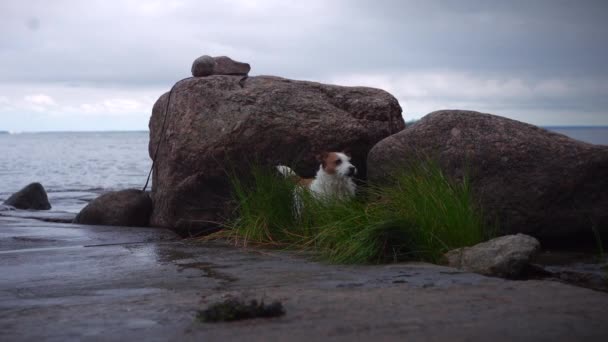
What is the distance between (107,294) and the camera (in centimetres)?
484

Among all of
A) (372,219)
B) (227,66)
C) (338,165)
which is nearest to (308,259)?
(372,219)

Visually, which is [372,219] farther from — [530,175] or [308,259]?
[530,175]

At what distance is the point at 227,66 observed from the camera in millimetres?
10266

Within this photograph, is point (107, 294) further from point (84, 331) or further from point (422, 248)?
point (422, 248)

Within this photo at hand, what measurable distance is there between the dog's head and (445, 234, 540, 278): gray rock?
8.19 feet

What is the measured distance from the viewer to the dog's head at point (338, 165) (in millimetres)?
8109

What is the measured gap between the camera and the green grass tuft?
20.4 ft

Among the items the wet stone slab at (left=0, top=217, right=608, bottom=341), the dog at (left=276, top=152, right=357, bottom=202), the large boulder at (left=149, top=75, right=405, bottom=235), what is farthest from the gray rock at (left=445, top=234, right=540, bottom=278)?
the large boulder at (left=149, top=75, right=405, bottom=235)

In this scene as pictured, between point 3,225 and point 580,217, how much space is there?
7474 mm

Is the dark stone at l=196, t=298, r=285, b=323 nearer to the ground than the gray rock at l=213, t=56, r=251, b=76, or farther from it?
nearer to the ground

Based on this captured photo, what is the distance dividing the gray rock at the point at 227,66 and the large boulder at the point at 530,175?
3544 mm

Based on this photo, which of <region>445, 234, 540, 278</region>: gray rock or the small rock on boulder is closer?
<region>445, 234, 540, 278</region>: gray rock

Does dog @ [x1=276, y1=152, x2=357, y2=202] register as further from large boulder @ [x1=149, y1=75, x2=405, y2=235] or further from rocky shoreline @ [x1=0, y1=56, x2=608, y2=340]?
large boulder @ [x1=149, y1=75, x2=405, y2=235]

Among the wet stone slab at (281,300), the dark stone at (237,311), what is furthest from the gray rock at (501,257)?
the dark stone at (237,311)
